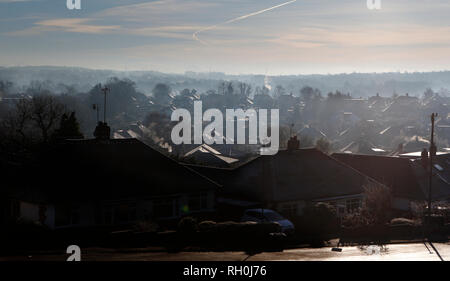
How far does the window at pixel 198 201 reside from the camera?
37438 millimetres

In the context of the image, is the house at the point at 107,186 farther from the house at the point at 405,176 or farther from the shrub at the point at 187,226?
the house at the point at 405,176

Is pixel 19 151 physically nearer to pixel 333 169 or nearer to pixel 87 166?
Result: pixel 87 166

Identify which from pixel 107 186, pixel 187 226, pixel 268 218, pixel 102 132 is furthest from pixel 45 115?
pixel 187 226

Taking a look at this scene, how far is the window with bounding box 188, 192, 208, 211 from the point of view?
123ft

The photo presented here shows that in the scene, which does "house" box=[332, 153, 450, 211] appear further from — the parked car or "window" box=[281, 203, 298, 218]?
the parked car

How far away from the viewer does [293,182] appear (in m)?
43.3

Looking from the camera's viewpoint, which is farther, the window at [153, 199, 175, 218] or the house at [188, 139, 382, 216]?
the house at [188, 139, 382, 216]

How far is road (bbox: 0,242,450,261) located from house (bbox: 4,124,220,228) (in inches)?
258

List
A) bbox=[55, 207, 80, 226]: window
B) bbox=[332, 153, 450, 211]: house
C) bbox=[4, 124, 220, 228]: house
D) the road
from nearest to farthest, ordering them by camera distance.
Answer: the road
bbox=[55, 207, 80, 226]: window
bbox=[4, 124, 220, 228]: house
bbox=[332, 153, 450, 211]: house

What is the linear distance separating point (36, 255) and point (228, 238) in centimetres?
1009

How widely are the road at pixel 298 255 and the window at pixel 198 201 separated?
9.48m

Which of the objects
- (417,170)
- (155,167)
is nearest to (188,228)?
(155,167)

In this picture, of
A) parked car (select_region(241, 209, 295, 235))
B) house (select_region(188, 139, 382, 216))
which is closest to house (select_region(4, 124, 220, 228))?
parked car (select_region(241, 209, 295, 235))

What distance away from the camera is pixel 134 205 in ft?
115
